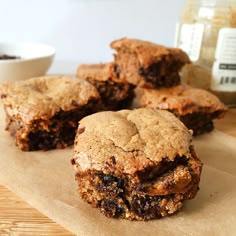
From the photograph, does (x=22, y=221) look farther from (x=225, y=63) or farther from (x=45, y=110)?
(x=225, y=63)

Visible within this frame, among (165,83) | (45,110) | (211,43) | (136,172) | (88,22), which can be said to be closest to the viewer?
(136,172)

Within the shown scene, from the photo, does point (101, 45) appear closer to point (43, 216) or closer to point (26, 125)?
point (26, 125)

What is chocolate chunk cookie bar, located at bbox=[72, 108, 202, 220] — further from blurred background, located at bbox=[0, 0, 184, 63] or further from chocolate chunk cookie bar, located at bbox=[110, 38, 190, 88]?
blurred background, located at bbox=[0, 0, 184, 63]

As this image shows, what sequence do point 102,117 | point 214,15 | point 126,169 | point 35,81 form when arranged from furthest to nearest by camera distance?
point 214,15 < point 35,81 < point 102,117 < point 126,169

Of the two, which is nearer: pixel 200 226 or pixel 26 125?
pixel 200 226

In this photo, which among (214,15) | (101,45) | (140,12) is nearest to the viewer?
(214,15)

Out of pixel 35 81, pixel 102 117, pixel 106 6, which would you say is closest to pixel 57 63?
pixel 106 6

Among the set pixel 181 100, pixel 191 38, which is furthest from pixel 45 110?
pixel 191 38
